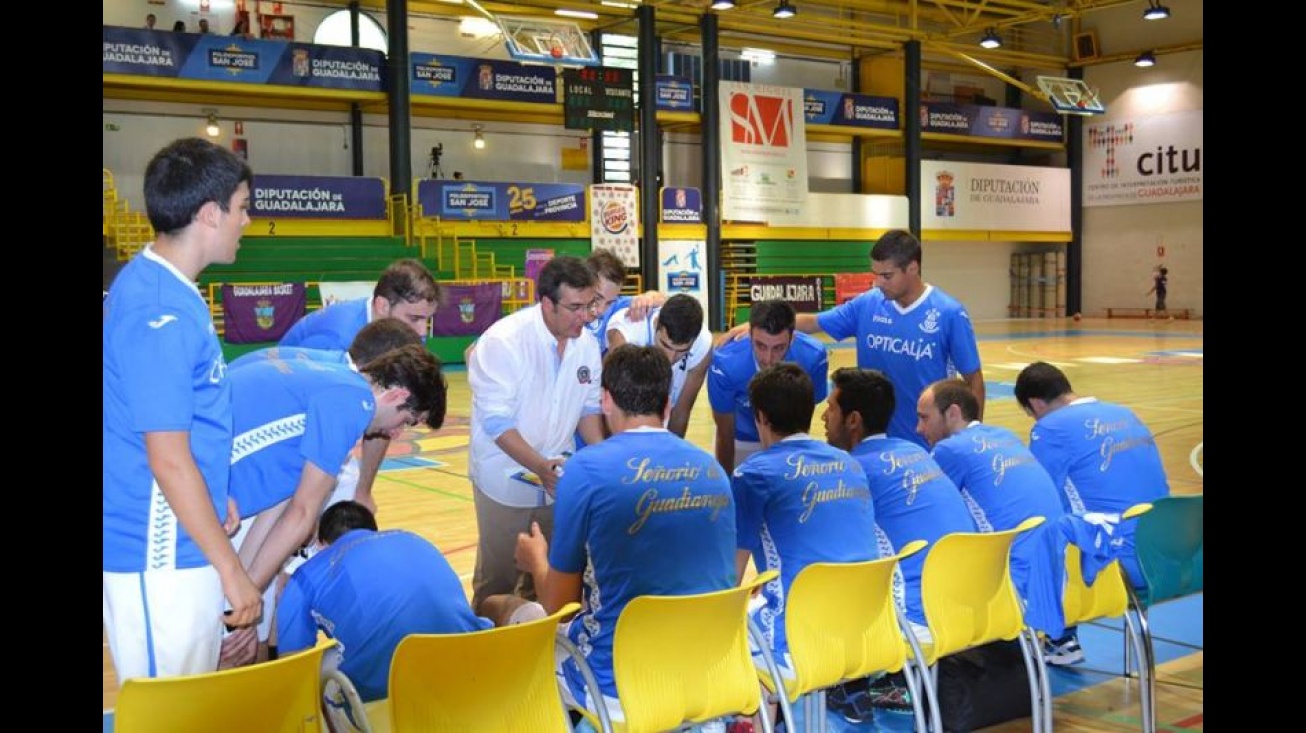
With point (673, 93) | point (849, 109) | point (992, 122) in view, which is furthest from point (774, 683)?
point (992, 122)

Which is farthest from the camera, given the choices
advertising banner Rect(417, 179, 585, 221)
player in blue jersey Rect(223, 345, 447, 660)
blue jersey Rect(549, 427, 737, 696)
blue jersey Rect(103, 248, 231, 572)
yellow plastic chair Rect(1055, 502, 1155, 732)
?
advertising banner Rect(417, 179, 585, 221)

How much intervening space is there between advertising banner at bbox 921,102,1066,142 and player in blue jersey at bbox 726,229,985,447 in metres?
24.6

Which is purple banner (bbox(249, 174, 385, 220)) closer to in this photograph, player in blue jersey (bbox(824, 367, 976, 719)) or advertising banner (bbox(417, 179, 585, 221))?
advertising banner (bbox(417, 179, 585, 221))

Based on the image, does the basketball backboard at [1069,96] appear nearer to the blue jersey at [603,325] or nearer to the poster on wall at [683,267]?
the poster on wall at [683,267]

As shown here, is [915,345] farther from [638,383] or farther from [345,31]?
[345,31]

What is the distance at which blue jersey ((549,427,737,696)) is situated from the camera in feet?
10.7

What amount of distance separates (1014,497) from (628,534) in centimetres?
168

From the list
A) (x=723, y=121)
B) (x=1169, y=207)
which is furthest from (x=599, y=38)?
(x=1169, y=207)

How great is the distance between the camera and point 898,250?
18.6 feet

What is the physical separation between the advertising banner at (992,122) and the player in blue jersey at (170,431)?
28.3m

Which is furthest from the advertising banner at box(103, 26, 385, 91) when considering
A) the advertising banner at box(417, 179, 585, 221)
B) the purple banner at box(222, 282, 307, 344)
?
the purple banner at box(222, 282, 307, 344)

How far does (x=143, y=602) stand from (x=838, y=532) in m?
1.94

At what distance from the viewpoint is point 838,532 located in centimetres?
370

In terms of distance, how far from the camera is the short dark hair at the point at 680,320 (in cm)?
508
